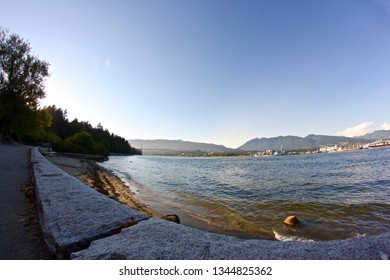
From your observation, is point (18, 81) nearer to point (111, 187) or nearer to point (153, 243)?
point (111, 187)

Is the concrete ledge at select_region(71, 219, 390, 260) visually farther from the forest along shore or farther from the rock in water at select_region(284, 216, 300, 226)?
the forest along shore

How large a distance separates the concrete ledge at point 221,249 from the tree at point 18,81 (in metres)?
47.3

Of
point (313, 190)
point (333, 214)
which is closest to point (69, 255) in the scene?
point (333, 214)

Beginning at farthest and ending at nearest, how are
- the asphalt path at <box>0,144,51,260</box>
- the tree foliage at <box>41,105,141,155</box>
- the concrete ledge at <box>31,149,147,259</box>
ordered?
the tree foliage at <box>41,105,141,155</box>, the asphalt path at <box>0,144,51,260</box>, the concrete ledge at <box>31,149,147,259</box>

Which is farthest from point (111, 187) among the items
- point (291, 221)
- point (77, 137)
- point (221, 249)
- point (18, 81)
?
point (77, 137)

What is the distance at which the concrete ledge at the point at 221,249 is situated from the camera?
1908mm

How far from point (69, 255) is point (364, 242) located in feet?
9.56

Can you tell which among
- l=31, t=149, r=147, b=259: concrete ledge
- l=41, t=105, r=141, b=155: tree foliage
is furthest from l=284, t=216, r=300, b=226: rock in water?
l=41, t=105, r=141, b=155: tree foliage

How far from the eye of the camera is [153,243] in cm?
226

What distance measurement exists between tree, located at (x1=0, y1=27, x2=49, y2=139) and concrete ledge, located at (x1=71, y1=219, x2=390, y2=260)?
47.3 m

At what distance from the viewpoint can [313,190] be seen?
17.1m

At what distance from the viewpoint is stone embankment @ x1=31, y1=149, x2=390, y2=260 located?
1.96 metres

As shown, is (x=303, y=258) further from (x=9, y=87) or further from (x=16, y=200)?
(x=9, y=87)

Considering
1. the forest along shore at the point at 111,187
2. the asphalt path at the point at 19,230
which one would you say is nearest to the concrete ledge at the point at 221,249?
the asphalt path at the point at 19,230
